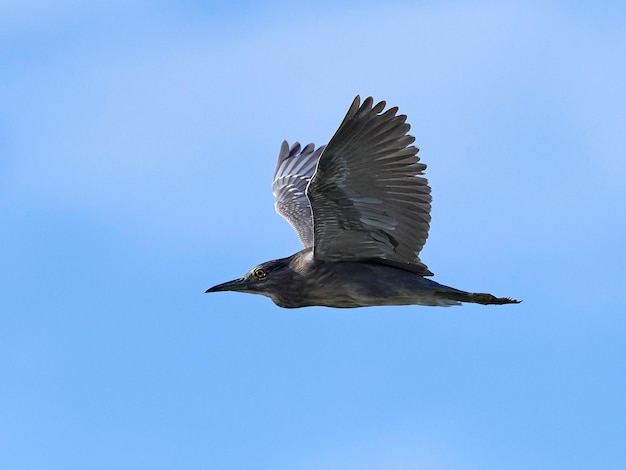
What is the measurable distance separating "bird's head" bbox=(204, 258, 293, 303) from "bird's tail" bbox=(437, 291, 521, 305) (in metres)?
1.64

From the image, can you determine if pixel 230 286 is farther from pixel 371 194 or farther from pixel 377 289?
pixel 371 194

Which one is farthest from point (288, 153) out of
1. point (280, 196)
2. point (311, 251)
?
point (311, 251)

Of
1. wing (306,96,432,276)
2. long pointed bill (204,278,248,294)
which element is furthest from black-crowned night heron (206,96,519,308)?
long pointed bill (204,278,248,294)

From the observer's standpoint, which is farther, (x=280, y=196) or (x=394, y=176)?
(x=280, y=196)

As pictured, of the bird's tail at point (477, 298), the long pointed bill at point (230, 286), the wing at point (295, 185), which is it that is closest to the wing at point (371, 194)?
the bird's tail at point (477, 298)

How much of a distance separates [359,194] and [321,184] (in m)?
0.45

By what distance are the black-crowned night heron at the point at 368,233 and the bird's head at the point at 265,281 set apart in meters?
0.01

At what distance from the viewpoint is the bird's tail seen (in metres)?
11.0

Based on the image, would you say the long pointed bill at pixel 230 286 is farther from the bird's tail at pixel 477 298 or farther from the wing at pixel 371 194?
the bird's tail at pixel 477 298

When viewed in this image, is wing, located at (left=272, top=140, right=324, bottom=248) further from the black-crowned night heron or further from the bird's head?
the black-crowned night heron

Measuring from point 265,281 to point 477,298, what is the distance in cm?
222

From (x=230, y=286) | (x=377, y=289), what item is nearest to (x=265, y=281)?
(x=230, y=286)

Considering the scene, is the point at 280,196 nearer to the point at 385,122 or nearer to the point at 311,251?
the point at 311,251

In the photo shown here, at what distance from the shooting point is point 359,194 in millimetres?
10961
